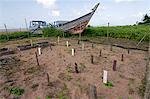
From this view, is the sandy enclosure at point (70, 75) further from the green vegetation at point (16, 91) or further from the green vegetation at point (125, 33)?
the green vegetation at point (125, 33)

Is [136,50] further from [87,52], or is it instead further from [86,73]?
[86,73]

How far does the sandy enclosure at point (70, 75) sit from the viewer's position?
9039mm

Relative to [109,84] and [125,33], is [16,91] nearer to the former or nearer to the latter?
[109,84]

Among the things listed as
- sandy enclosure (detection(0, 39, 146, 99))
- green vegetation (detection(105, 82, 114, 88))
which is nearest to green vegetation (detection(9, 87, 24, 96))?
sandy enclosure (detection(0, 39, 146, 99))

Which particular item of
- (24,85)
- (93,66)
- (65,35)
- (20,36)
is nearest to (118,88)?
(93,66)

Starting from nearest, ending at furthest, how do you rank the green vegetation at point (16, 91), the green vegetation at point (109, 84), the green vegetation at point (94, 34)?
the green vegetation at point (16, 91) < the green vegetation at point (109, 84) < the green vegetation at point (94, 34)

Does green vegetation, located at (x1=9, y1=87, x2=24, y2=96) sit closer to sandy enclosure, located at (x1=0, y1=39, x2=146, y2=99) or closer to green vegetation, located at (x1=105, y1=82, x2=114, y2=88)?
sandy enclosure, located at (x1=0, y1=39, x2=146, y2=99)

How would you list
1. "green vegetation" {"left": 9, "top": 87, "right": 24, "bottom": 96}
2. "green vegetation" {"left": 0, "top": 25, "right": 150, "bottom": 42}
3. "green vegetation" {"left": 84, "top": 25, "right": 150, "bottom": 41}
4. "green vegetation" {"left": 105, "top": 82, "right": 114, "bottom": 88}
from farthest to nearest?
"green vegetation" {"left": 0, "top": 25, "right": 150, "bottom": 42} < "green vegetation" {"left": 84, "top": 25, "right": 150, "bottom": 41} < "green vegetation" {"left": 105, "top": 82, "right": 114, "bottom": 88} < "green vegetation" {"left": 9, "top": 87, "right": 24, "bottom": 96}

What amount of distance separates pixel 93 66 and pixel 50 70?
2293mm

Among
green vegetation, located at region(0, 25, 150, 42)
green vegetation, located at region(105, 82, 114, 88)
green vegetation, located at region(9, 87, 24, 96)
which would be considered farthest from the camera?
green vegetation, located at region(0, 25, 150, 42)

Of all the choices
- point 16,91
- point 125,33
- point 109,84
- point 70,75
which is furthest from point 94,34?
point 16,91

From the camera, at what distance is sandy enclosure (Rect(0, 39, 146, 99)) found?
904 centimetres

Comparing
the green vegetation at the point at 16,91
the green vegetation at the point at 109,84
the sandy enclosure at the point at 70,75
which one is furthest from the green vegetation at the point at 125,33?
the green vegetation at the point at 16,91

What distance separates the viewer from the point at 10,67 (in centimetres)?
1182
